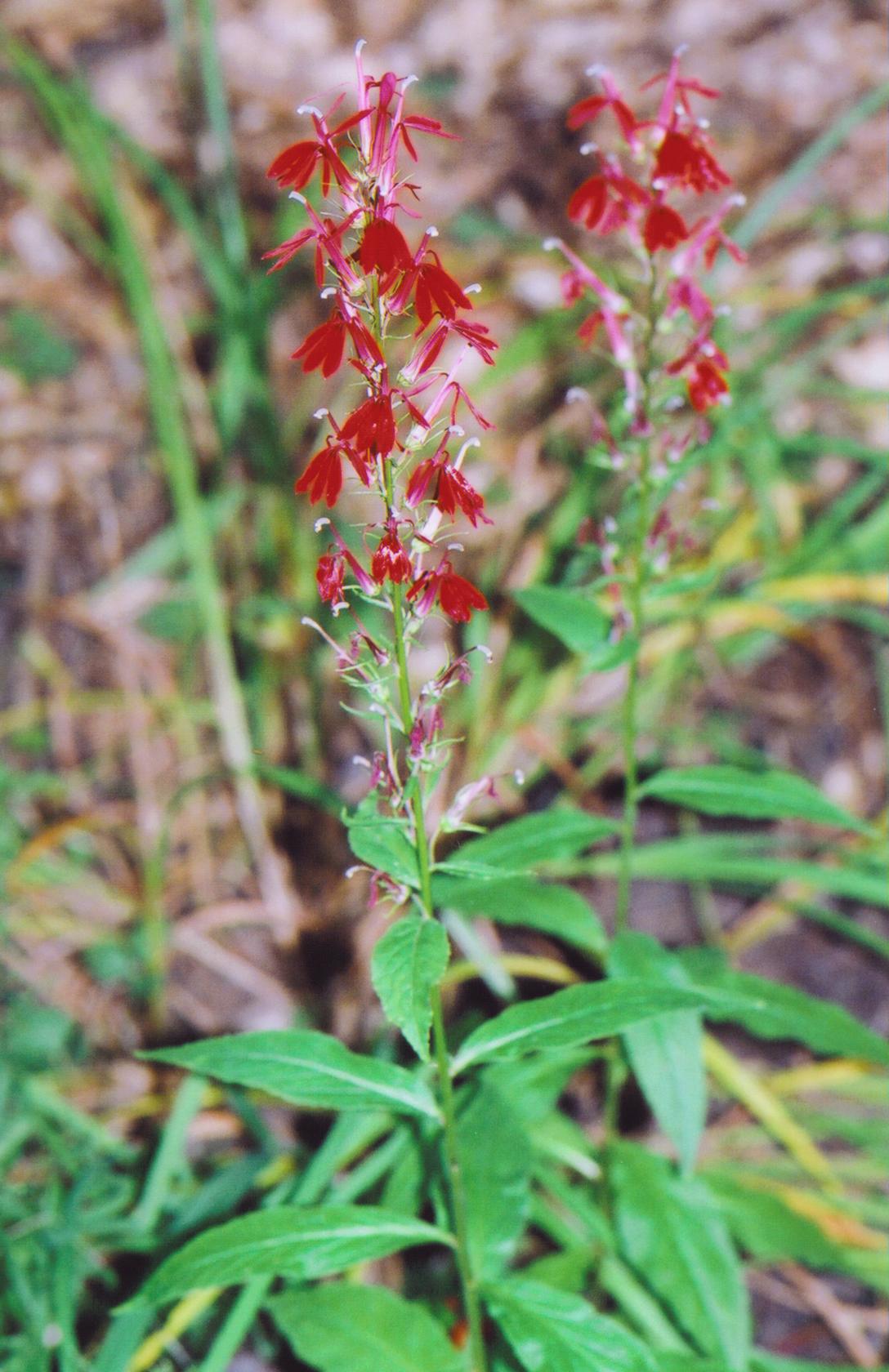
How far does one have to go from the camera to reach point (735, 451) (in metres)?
3.31

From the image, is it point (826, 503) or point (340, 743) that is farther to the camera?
point (826, 503)

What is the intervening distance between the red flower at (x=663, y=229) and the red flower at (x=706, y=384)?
21 cm

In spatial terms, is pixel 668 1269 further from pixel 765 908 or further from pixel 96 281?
pixel 96 281

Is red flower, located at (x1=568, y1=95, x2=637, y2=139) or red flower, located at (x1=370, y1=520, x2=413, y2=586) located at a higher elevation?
red flower, located at (x1=568, y1=95, x2=637, y2=139)

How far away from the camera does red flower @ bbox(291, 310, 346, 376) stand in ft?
3.89

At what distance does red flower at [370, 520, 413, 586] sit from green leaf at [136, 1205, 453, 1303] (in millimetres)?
930

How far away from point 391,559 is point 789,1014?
1352 mm

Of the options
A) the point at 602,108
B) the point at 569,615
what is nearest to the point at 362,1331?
the point at 569,615

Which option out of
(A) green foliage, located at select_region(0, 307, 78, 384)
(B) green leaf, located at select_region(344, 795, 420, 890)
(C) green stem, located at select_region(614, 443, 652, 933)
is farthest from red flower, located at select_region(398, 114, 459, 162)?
(A) green foliage, located at select_region(0, 307, 78, 384)

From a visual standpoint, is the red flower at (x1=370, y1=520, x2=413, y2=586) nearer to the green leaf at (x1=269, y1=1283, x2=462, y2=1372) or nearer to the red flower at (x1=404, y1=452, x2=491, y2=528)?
the red flower at (x1=404, y1=452, x2=491, y2=528)

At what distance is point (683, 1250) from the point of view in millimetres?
2035

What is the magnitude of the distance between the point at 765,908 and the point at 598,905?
17.5 inches

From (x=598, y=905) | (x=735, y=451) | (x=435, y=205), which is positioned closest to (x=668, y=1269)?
(x=598, y=905)

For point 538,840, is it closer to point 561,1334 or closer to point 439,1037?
point 439,1037
